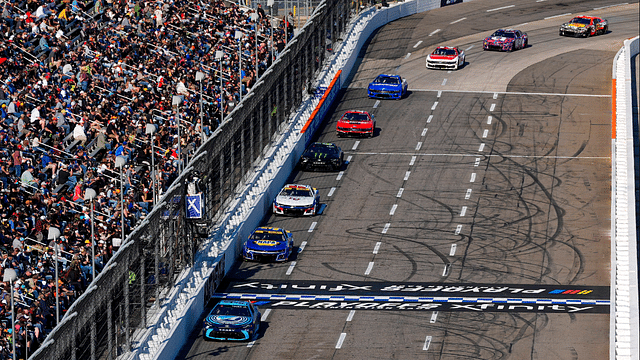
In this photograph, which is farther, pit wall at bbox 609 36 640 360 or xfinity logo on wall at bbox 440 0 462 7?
xfinity logo on wall at bbox 440 0 462 7

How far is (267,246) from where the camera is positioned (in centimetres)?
4766

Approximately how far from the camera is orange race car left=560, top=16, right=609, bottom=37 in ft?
269

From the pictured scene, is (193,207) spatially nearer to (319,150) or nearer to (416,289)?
(416,289)

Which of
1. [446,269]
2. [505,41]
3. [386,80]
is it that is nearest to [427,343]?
[446,269]

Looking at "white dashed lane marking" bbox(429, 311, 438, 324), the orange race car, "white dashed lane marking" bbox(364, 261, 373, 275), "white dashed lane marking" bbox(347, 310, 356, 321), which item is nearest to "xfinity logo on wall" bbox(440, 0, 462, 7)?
the orange race car

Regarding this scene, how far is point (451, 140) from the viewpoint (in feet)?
204

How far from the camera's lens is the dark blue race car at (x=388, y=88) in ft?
222

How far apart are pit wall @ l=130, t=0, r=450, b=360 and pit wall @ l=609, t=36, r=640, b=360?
13.4m

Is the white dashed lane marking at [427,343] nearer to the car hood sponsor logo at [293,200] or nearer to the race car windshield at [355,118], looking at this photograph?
the car hood sponsor logo at [293,200]

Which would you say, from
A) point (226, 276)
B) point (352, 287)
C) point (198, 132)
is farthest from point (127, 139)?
point (352, 287)

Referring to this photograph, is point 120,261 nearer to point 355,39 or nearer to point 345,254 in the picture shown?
point 345,254

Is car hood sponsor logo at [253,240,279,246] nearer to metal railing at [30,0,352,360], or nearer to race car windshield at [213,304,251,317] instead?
metal railing at [30,0,352,360]

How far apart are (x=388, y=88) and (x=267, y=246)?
2187 centimetres

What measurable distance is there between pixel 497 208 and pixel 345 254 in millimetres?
8129
